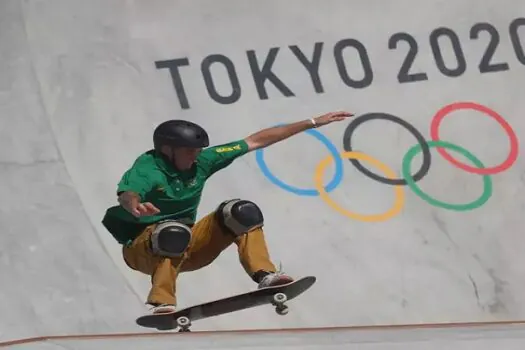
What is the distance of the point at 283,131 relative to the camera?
1784 mm

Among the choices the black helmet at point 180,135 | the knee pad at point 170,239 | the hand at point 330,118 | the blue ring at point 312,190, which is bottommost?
the knee pad at point 170,239

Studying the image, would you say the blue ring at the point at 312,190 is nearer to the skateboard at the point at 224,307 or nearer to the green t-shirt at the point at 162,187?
the green t-shirt at the point at 162,187

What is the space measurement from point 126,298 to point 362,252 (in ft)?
1.79

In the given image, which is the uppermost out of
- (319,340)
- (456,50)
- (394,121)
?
(456,50)

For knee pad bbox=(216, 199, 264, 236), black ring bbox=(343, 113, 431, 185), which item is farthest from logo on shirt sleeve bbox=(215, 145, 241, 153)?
black ring bbox=(343, 113, 431, 185)

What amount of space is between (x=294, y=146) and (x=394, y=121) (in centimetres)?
26

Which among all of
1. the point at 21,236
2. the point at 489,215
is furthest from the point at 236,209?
the point at 489,215

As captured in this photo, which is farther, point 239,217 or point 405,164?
point 405,164

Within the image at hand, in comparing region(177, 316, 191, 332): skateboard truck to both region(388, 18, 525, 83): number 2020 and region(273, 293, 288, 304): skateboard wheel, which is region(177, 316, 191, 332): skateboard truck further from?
region(388, 18, 525, 83): number 2020

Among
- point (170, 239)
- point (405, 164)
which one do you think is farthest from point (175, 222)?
point (405, 164)

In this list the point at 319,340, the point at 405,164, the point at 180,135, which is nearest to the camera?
the point at 319,340

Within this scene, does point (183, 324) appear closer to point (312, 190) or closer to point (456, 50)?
point (312, 190)

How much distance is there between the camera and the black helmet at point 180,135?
1.67 m

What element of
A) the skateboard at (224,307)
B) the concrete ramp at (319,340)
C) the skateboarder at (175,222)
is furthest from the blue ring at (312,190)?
the concrete ramp at (319,340)
